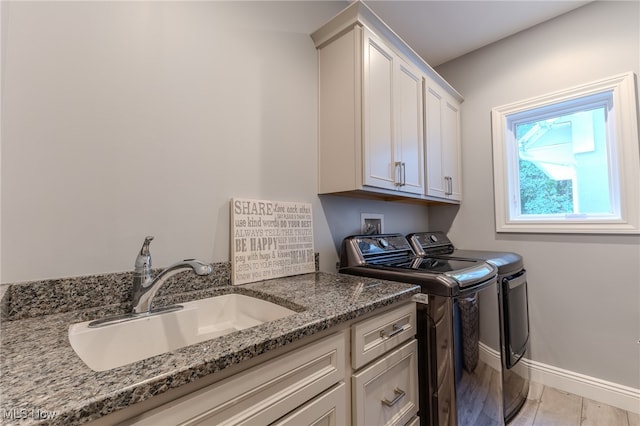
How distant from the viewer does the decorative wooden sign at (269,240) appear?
121 centimetres

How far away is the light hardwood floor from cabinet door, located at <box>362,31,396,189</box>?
1.62m

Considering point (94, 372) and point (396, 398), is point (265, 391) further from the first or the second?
point (396, 398)

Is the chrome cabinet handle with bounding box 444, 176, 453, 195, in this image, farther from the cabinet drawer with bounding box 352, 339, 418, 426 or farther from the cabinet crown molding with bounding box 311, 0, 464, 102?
the cabinet drawer with bounding box 352, 339, 418, 426

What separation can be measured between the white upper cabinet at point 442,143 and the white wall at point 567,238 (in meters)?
0.15

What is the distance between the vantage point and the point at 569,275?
6.31ft

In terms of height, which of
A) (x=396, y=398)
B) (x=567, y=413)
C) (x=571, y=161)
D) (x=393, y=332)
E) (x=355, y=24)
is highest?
(x=355, y=24)

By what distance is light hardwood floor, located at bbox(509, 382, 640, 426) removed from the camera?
1580 mm

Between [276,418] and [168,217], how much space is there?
0.78 metres

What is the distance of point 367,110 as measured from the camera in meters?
1.46

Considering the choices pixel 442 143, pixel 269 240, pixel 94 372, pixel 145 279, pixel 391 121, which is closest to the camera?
pixel 94 372

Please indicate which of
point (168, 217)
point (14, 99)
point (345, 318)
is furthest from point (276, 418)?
point (14, 99)

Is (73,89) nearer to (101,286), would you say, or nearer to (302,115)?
(101,286)

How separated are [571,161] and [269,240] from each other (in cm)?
231

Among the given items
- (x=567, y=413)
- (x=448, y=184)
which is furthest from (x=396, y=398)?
(x=448, y=184)
